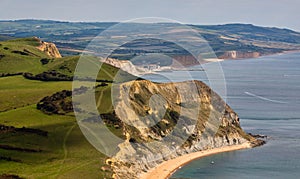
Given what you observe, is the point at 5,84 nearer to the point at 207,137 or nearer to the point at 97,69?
the point at 97,69

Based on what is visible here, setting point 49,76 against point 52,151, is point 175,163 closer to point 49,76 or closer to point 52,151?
point 52,151

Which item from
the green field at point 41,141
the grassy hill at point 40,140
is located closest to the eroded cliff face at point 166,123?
the grassy hill at point 40,140

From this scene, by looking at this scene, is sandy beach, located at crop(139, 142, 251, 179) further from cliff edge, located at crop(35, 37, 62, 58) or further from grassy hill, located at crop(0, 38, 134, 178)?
cliff edge, located at crop(35, 37, 62, 58)

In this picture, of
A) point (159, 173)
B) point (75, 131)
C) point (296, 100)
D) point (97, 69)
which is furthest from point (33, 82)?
point (296, 100)

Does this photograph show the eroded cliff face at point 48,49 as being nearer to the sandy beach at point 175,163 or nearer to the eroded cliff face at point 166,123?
the eroded cliff face at point 166,123

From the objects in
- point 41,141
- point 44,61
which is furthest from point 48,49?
point 41,141

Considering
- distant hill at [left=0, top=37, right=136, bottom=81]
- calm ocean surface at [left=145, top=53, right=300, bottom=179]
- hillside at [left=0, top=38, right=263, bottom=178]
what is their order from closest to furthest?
hillside at [left=0, top=38, right=263, bottom=178]
calm ocean surface at [left=145, top=53, right=300, bottom=179]
distant hill at [left=0, top=37, right=136, bottom=81]

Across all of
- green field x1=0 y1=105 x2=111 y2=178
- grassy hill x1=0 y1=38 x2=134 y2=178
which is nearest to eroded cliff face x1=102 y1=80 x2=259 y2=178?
grassy hill x1=0 y1=38 x2=134 y2=178
